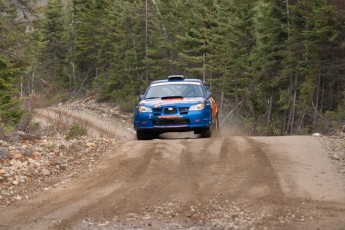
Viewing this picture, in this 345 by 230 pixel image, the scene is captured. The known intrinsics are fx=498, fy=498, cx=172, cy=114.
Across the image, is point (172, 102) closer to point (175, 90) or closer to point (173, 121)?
point (173, 121)

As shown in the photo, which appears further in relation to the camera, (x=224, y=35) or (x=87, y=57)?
(x=87, y=57)

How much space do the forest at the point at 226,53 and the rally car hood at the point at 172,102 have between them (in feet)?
13.7

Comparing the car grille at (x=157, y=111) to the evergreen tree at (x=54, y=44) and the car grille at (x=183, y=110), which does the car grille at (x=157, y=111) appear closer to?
the car grille at (x=183, y=110)

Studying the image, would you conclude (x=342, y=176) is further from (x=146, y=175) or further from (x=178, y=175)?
(x=146, y=175)

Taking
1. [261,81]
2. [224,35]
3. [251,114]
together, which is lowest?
[251,114]

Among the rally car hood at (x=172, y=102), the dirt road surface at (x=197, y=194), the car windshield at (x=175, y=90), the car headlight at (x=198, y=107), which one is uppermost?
the car windshield at (x=175, y=90)

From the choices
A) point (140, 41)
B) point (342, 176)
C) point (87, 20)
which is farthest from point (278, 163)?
point (87, 20)

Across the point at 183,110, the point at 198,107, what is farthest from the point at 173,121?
the point at 198,107

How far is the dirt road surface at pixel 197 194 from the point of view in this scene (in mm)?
6375

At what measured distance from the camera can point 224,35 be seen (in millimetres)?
34906

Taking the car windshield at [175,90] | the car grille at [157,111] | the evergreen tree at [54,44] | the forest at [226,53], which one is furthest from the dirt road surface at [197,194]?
the evergreen tree at [54,44]

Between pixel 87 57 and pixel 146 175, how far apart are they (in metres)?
52.9

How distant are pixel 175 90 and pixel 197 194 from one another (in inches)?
288

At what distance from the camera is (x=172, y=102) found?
1337 cm
